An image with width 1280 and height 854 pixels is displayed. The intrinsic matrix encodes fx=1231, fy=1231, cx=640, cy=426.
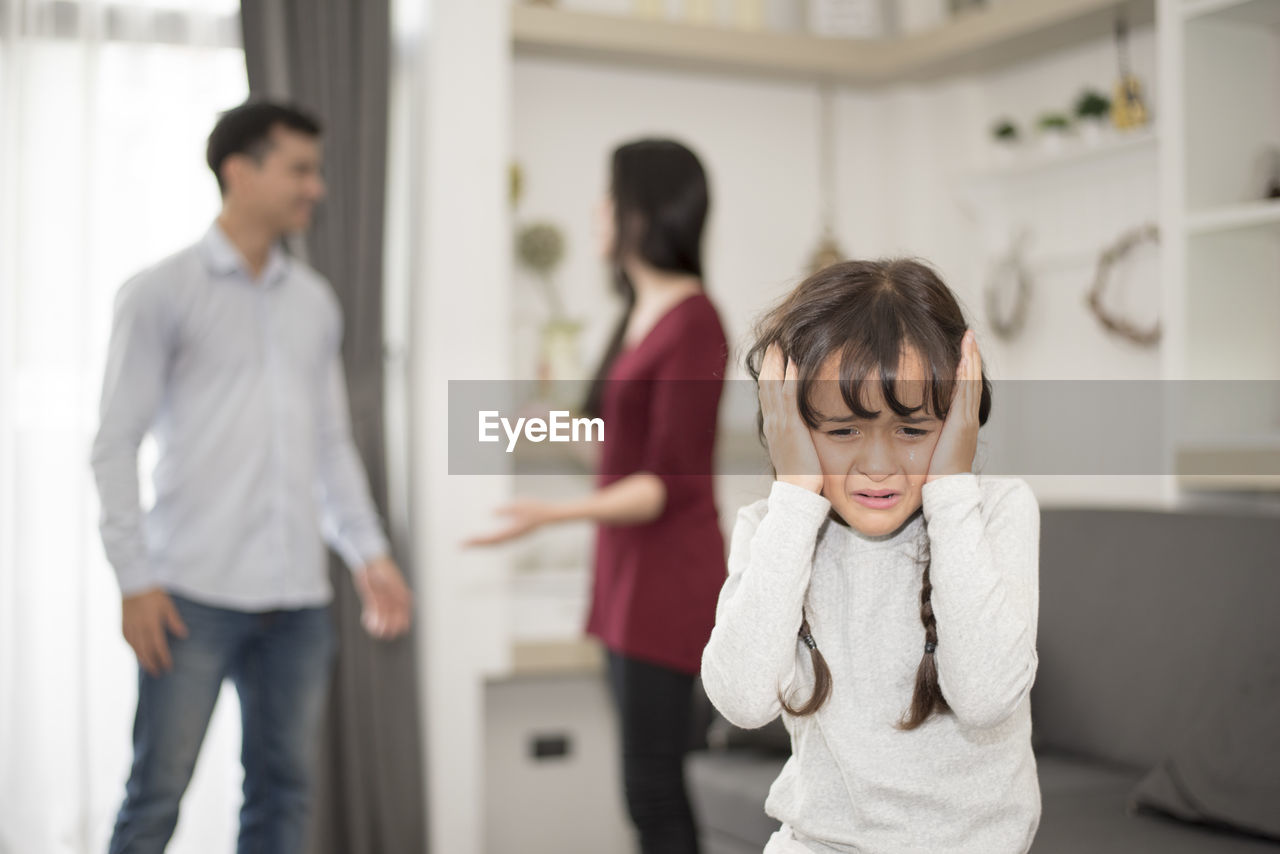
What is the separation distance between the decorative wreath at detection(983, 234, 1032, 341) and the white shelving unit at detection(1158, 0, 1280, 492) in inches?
28.9

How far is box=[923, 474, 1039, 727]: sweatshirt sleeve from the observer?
910 mm

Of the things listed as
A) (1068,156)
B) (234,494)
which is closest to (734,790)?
(234,494)

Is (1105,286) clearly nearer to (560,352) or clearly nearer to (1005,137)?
(1005,137)

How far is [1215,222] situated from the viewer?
2211mm

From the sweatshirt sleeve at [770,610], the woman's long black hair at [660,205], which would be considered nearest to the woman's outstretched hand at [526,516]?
the woman's long black hair at [660,205]

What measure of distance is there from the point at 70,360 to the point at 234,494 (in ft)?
2.64

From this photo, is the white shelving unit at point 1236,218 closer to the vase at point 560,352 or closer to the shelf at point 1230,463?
the shelf at point 1230,463

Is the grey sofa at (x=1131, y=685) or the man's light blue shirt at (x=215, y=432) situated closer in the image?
the grey sofa at (x=1131, y=685)

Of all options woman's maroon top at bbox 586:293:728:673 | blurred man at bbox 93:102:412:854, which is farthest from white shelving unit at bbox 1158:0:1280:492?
blurred man at bbox 93:102:412:854

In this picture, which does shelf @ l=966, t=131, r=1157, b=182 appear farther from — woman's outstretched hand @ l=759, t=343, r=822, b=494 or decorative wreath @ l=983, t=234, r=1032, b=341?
woman's outstretched hand @ l=759, t=343, r=822, b=494

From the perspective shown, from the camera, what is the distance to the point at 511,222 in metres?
3.03

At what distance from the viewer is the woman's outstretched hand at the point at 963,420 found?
2.98 ft

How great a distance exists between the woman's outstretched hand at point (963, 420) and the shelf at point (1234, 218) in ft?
4.90

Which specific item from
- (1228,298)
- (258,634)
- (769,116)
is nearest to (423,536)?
(258,634)
